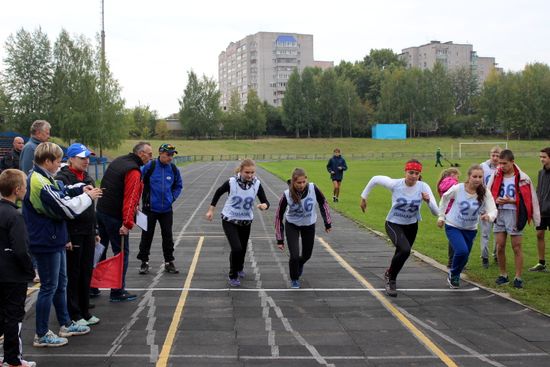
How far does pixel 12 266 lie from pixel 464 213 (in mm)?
5637

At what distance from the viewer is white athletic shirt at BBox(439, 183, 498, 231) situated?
7488 millimetres

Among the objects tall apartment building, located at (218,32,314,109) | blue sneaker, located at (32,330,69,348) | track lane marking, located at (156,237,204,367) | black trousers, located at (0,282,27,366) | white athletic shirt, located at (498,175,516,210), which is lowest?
track lane marking, located at (156,237,204,367)

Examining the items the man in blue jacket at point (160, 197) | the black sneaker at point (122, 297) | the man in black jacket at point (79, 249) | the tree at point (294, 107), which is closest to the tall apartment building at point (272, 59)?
the tree at point (294, 107)

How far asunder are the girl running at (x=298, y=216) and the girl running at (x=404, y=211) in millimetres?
746

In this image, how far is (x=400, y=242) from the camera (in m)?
7.33

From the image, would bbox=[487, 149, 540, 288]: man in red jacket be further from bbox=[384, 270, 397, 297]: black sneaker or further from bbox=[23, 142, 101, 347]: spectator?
bbox=[23, 142, 101, 347]: spectator

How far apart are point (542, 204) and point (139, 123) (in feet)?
346

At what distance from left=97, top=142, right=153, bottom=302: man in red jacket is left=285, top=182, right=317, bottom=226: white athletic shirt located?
215 cm

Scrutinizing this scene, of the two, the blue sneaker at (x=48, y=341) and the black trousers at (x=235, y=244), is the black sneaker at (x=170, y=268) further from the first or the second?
the blue sneaker at (x=48, y=341)

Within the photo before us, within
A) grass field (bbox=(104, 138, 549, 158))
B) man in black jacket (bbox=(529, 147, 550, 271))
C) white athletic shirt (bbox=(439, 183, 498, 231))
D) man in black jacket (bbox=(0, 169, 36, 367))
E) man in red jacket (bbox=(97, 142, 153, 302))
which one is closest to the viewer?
man in black jacket (bbox=(0, 169, 36, 367))

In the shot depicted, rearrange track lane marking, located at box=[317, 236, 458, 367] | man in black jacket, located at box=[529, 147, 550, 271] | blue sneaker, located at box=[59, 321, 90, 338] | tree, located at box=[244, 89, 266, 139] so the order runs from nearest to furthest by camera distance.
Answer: track lane marking, located at box=[317, 236, 458, 367]
blue sneaker, located at box=[59, 321, 90, 338]
man in black jacket, located at box=[529, 147, 550, 271]
tree, located at box=[244, 89, 266, 139]

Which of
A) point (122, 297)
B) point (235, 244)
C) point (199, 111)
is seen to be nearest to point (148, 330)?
point (122, 297)

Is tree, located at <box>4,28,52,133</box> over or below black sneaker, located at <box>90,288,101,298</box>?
over

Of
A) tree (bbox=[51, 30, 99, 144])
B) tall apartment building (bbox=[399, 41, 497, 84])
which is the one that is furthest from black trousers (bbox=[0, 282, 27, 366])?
tall apartment building (bbox=[399, 41, 497, 84])
